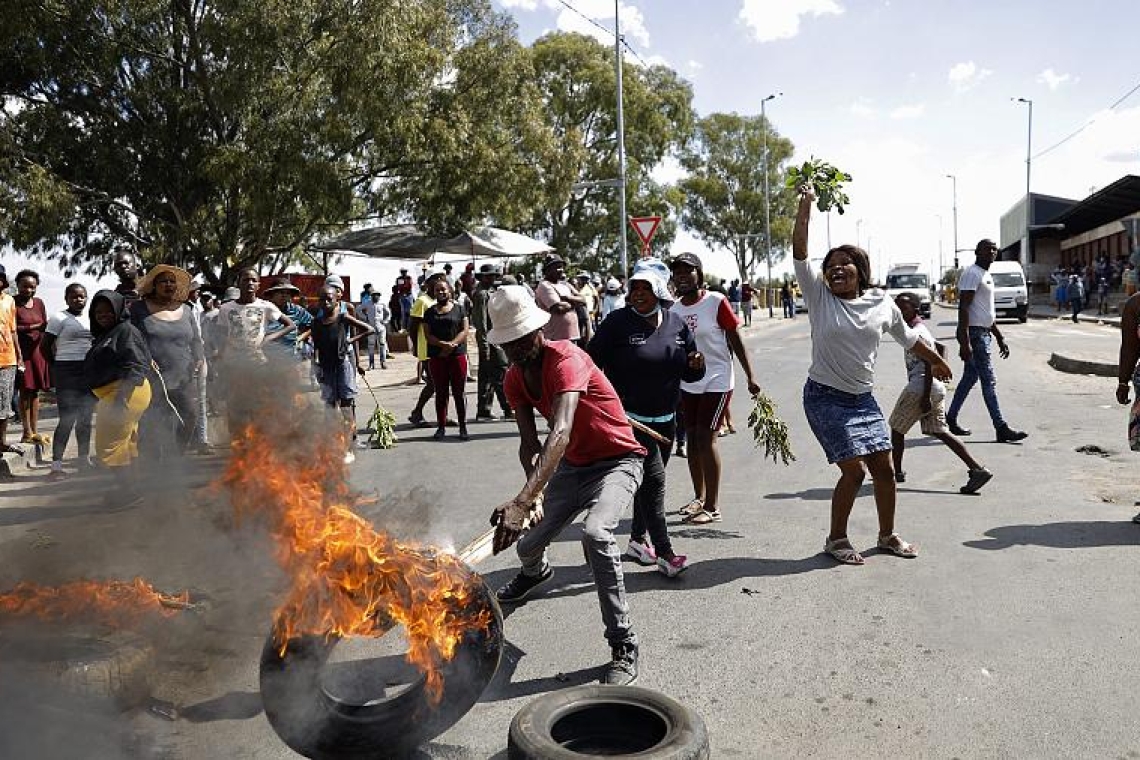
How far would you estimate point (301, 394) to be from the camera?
4.83 metres

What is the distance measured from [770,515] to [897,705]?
299 cm

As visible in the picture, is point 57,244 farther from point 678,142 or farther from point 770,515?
point 678,142

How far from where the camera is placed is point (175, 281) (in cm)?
718

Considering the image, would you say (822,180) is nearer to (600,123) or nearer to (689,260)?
(689,260)

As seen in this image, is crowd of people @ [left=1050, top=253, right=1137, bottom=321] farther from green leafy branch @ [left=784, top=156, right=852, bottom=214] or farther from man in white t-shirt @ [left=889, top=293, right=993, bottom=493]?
green leafy branch @ [left=784, top=156, right=852, bottom=214]

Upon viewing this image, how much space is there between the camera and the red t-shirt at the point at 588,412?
4020 mm

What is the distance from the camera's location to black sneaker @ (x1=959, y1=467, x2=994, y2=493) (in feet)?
22.7

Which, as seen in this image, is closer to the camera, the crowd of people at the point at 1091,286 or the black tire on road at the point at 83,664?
the black tire on road at the point at 83,664

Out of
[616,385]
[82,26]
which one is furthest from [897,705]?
[82,26]

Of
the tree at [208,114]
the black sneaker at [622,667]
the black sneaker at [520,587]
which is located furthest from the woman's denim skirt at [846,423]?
the tree at [208,114]

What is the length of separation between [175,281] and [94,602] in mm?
4037

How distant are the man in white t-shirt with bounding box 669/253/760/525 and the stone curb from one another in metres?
11.2

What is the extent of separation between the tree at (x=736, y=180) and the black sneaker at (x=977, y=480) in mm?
61118

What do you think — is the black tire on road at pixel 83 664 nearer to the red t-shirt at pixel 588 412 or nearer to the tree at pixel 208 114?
the red t-shirt at pixel 588 412
